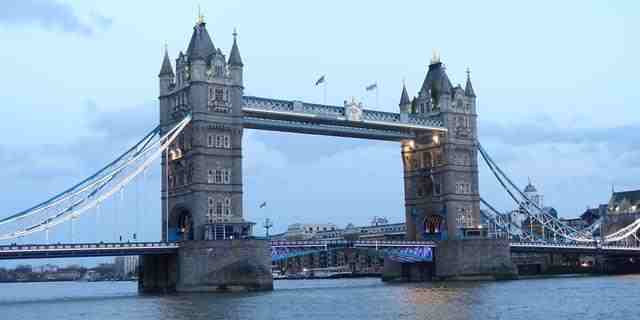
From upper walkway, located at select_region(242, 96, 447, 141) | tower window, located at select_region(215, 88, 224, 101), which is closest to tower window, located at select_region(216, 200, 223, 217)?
upper walkway, located at select_region(242, 96, 447, 141)

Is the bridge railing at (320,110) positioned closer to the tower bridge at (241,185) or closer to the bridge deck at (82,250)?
the tower bridge at (241,185)

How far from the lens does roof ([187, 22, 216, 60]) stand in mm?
92181

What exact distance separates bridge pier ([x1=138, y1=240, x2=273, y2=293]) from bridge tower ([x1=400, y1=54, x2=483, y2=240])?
31480 mm

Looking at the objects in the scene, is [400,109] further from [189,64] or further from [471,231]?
[189,64]

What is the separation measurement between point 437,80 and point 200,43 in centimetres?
3485

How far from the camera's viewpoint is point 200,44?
92688 millimetres

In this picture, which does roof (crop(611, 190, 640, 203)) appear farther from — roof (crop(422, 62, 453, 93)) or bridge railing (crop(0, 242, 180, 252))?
bridge railing (crop(0, 242, 180, 252))

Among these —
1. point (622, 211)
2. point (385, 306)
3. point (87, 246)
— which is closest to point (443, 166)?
point (87, 246)

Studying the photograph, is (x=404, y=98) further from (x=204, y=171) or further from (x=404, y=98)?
(x=204, y=171)

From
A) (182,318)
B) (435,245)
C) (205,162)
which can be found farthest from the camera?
(435,245)

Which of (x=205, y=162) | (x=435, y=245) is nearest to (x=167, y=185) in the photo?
(x=205, y=162)

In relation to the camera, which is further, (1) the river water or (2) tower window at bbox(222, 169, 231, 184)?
(2) tower window at bbox(222, 169, 231, 184)

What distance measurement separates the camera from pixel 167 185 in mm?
94188

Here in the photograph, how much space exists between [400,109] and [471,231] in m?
17.8
